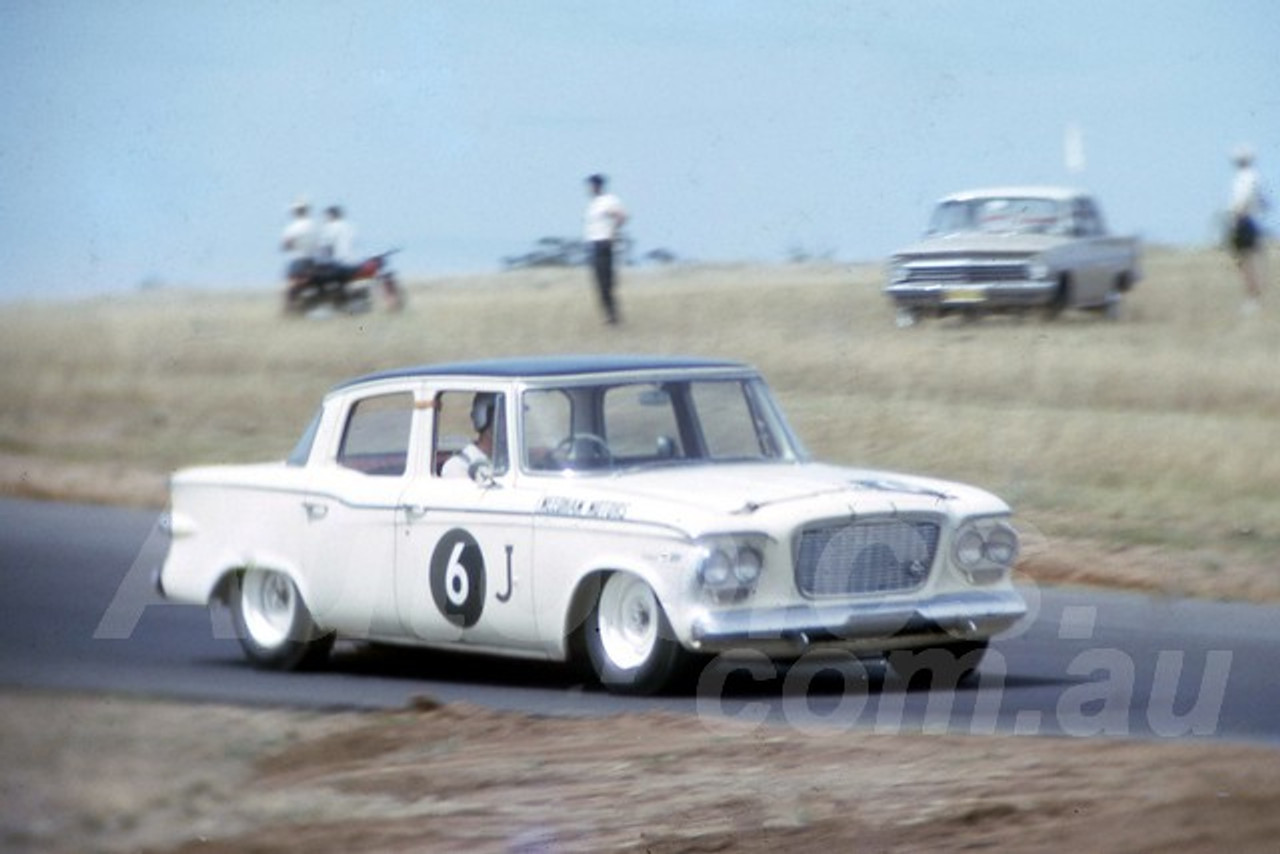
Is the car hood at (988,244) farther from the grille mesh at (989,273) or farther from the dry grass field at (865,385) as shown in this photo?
the dry grass field at (865,385)

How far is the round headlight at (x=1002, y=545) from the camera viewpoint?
418 inches

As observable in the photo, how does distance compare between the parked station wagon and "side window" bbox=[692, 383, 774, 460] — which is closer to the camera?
"side window" bbox=[692, 383, 774, 460]

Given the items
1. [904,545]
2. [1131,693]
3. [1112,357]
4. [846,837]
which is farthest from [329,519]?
[1112,357]

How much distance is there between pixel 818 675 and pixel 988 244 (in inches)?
610

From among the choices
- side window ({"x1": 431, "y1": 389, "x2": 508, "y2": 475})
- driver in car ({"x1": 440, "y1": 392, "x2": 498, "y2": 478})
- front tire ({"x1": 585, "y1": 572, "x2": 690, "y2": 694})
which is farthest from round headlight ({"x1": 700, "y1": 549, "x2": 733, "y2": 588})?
driver in car ({"x1": 440, "y1": 392, "x2": 498, "y2": 478})

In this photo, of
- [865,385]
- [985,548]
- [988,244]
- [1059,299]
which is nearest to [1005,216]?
[988,244]

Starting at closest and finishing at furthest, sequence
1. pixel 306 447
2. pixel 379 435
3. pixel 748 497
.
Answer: pixel 748 497 → pixel 379 435 → pixel 306 447

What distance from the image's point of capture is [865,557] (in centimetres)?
1028

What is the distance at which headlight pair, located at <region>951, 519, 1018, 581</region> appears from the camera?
415 inches

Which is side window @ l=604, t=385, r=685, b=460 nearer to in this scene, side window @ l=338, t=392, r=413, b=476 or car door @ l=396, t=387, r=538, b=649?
car door @ l=396, t=387, r=538, b=649

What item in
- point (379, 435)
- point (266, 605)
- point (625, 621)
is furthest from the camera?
point (266, 605)

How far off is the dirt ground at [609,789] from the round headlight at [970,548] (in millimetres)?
1709

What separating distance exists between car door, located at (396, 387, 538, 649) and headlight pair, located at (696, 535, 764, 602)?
970 mm

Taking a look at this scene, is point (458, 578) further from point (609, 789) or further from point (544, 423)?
point (609, 789)
